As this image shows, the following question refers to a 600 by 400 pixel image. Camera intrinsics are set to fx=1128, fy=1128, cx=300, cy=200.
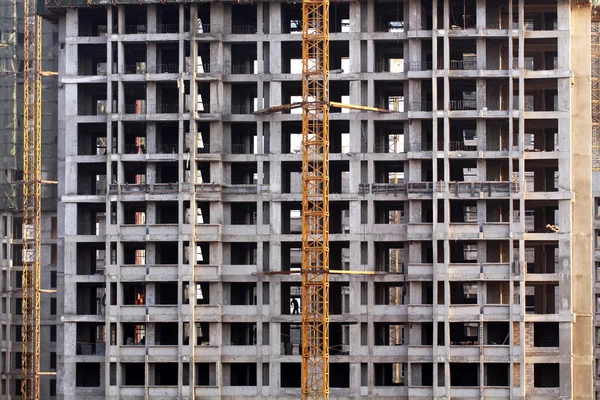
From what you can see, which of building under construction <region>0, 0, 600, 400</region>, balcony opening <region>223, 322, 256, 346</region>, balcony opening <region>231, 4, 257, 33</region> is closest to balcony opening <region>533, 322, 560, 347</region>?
building under construction <region>0, 0, 600, 400</region>

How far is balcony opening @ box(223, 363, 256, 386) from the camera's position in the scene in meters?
93.4

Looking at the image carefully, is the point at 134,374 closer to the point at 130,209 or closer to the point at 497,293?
the point at 130,209

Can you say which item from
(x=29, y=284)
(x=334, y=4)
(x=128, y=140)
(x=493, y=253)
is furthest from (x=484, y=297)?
(x=29, y=284)

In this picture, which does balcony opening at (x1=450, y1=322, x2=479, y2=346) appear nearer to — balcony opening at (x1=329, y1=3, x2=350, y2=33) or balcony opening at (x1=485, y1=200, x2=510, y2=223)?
balcony opening at (x1=485, y1=200, x2=510, y2=223)

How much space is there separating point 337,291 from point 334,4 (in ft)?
79.1

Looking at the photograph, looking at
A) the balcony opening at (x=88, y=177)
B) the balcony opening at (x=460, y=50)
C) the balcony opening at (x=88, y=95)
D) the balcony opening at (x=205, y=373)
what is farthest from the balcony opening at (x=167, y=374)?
the balcony opening at (x=460, y=50)

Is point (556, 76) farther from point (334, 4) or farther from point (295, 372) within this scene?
A: point (295, 372)

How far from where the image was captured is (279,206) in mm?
92125

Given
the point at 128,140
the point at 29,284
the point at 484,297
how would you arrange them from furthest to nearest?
the point at 29,284
the point at 128,140
the point at 484,297

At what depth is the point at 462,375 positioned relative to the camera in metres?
93.2

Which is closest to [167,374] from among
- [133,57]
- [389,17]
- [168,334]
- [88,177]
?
[168,334]

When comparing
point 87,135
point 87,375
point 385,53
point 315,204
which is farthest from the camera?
point 385,53

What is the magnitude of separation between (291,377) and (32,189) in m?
39.8

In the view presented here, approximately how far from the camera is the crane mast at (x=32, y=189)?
116250 mm
